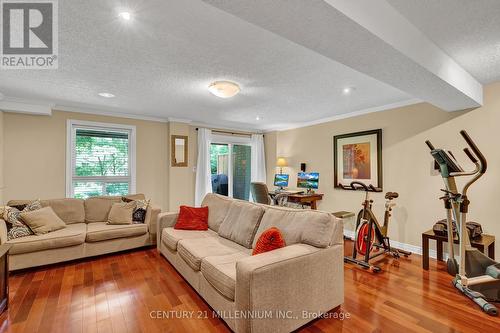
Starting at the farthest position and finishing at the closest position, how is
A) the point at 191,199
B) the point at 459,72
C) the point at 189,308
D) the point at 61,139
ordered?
1. the point at 191,199
2. the point at 61,139
3. the point at 459,72
4. the point at 189,308

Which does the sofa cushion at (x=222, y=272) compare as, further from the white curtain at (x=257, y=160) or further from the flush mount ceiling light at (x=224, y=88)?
the white curtain at (x=257, y=160)

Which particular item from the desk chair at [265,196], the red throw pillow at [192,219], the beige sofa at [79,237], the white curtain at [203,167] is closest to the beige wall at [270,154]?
the desk chair at [265,196]

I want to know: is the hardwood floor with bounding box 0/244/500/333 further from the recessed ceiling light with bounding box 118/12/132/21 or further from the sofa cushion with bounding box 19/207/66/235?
the recessed ceiling light with bounding box 118/12/132/21

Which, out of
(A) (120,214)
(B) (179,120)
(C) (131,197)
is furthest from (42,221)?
(B) (179,120)

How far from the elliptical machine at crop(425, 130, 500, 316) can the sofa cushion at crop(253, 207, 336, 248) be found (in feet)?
4.71

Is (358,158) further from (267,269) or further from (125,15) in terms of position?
(125,15)

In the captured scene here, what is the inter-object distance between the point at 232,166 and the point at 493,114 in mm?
4708

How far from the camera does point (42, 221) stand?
3012mm

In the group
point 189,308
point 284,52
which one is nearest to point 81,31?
point 284,52

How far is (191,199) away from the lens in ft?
17.3

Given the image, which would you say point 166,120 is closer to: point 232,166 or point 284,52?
point 232,166

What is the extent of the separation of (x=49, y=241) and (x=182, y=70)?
2.65 metres

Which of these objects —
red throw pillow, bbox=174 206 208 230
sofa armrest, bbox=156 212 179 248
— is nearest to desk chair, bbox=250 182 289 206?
red throw pillow, bbox=174 206 208 230

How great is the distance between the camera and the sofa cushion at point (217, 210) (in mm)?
3148
